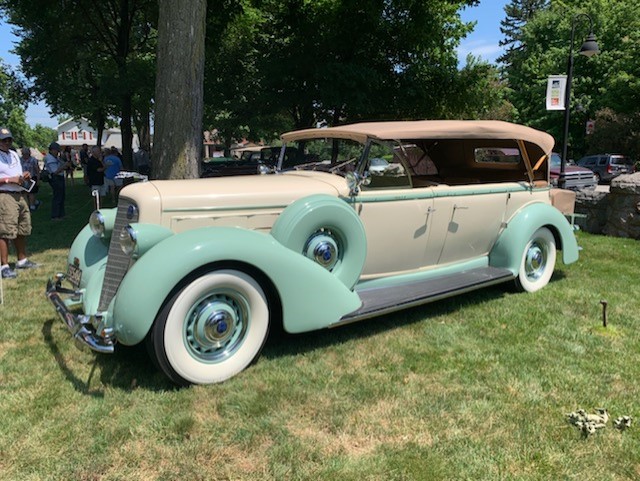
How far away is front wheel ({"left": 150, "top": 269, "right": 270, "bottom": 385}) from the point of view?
3.14m

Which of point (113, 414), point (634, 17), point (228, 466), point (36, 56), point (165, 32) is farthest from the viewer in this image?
point (634, 17)

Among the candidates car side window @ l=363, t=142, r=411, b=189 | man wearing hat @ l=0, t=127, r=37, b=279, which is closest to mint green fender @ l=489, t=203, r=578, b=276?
car side window @ l=363, t=142, r=411, b=189

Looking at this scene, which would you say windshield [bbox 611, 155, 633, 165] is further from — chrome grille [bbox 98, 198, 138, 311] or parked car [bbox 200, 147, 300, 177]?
chrome grille [bbox 98, 198, 138, 311]

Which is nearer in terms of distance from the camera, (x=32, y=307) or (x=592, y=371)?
(x=592, y=371)

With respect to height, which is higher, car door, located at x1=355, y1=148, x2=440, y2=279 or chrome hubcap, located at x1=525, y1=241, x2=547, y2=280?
car door, located at x1=355, y1=148, x2=440, y2=279

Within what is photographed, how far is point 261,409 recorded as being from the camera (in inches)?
119

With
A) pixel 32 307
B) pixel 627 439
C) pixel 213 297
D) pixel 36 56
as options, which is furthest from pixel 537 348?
pixel 36 56

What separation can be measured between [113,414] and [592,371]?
10.8 ft

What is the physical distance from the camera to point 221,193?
12.2ft

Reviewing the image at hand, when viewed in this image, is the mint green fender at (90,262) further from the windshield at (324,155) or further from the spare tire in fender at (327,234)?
the windshield at (324,155)

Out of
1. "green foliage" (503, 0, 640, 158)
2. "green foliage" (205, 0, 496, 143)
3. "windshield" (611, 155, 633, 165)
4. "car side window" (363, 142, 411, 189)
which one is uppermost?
"green foliage" (503, 0, 640, 158)

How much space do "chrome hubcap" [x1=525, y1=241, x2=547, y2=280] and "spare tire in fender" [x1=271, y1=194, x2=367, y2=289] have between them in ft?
7.78

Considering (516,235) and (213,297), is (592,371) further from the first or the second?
(213,297)

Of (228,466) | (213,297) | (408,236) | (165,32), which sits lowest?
(228,466)
